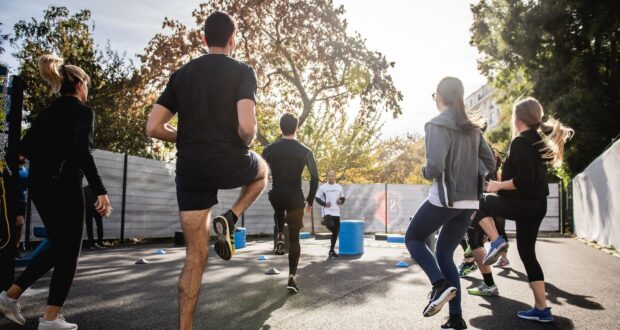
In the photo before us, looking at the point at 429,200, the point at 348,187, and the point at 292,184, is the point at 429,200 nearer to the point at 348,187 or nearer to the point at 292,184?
the point at 292,184

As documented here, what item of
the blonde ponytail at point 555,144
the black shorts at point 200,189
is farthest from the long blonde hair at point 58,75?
the blonde ponytail at point 555,144

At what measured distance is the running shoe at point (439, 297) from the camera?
3148 mm

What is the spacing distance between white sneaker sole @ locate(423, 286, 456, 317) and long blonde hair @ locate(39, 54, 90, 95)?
2.94 meters

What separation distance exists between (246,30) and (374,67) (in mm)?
4766

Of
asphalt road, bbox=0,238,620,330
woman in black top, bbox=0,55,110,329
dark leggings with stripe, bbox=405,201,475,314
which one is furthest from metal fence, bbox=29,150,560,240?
dark leggings with stripe, bbox=405,201,475,314

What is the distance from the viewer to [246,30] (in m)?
16.9

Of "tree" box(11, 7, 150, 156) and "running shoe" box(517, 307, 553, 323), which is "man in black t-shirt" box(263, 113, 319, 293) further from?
"tree" box(11, 7, 150, 156)

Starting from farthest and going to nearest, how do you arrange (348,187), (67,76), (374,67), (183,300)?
1. (348,187)
2. (374,67)
3. (67,76)
4. (183,300)

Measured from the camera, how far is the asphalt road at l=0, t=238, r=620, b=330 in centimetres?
378

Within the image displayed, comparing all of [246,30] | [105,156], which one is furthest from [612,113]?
[105,156]

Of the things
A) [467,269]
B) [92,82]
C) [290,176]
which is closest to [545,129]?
[290,176]

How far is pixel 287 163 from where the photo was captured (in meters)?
5.35

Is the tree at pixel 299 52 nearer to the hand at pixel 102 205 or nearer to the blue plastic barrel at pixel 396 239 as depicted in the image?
the blue plastic barrel at pixel 396 239

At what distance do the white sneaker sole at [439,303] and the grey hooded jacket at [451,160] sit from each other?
60 cm
